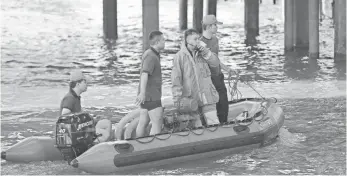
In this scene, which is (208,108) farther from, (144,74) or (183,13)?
(183,13)

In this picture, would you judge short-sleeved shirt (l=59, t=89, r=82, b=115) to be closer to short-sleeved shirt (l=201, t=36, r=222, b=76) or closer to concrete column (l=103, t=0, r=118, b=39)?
short-sleeved shirt (l=201, t=36, r=222, b=76)

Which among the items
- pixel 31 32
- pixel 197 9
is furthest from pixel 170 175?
pixel 31 32

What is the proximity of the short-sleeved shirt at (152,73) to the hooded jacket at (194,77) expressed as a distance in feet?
1.08

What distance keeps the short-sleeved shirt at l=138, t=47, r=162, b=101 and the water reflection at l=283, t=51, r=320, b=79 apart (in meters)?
9.42

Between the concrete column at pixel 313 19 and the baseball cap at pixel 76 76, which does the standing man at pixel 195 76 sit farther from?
the concrete column at pixel 313 19

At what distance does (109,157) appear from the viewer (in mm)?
8875

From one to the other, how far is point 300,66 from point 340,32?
54.2 inches

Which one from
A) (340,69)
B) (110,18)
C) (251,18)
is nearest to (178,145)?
(340,69)

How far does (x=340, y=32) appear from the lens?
19875 millimetres

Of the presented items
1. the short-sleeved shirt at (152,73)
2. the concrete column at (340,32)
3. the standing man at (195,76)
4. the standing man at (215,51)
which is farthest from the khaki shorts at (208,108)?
the concrete column at (340,32)

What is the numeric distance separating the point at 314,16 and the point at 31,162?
1263 cm

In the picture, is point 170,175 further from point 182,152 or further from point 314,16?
point 314,16

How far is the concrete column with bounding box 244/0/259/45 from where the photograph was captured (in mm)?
28948

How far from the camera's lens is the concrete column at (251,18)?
95.0 feet
